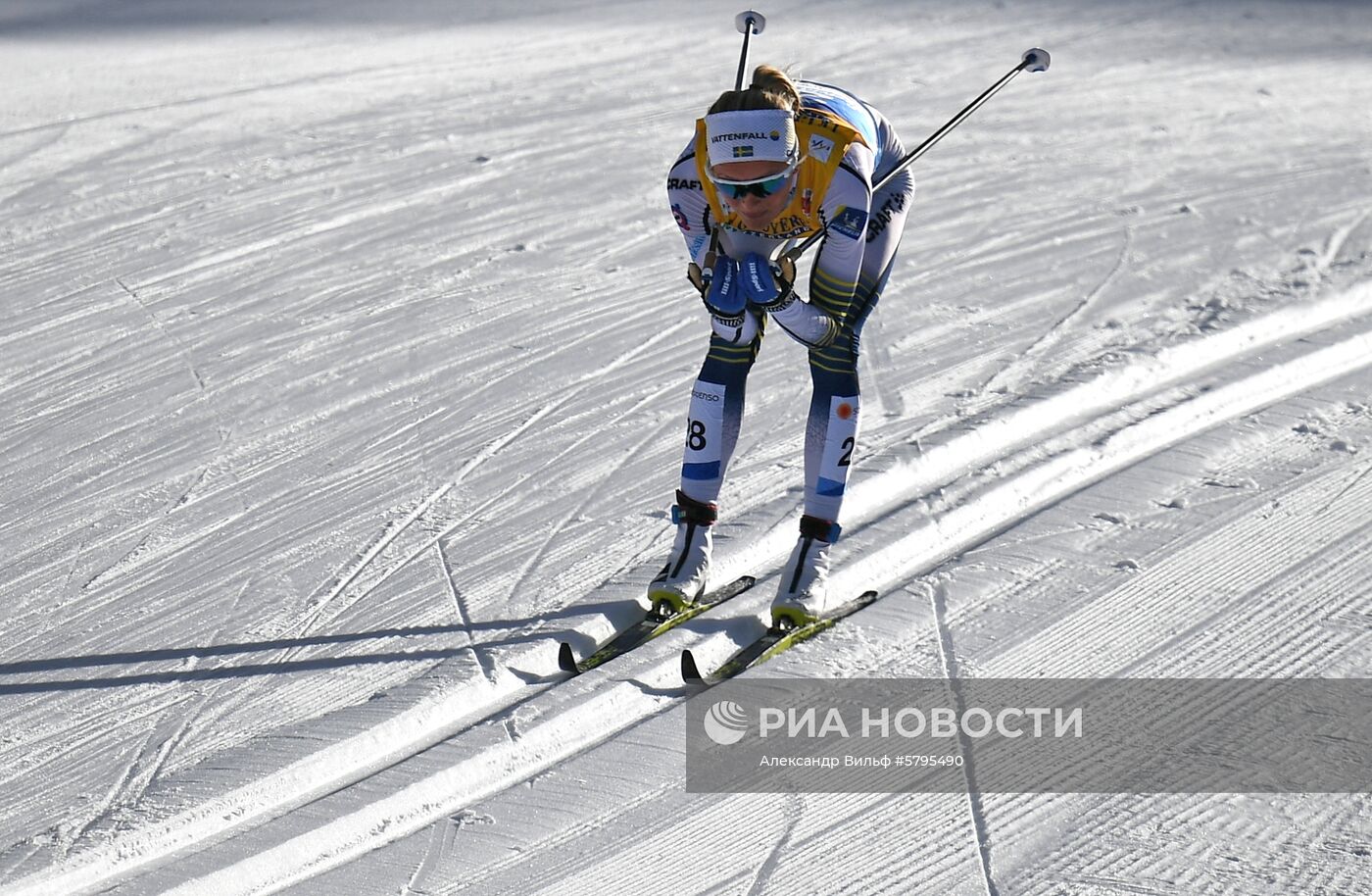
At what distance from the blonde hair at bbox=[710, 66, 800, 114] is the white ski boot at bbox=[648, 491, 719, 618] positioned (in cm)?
112

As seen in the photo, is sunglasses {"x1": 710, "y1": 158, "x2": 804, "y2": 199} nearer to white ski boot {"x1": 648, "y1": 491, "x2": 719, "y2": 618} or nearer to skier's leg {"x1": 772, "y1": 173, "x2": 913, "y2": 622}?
skier's leg {"x1": 772, "y1": 173, "x2": 913, "y2": 622}

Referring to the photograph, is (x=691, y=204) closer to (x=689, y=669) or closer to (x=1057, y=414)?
(x=689, y=669)

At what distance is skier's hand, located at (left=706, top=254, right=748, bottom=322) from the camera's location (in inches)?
144

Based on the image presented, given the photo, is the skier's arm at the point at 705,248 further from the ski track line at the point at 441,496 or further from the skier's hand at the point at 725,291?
the ski track line at the point at 441,496

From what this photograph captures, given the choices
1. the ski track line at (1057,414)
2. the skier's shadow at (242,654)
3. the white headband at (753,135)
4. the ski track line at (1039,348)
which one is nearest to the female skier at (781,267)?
the white headband at (753,135)

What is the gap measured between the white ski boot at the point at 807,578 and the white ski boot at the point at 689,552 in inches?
9.2

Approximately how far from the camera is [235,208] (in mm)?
7453

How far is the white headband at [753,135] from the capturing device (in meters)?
3.49

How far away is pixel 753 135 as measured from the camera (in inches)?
137

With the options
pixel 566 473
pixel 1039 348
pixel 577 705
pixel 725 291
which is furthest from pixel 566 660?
pixel 1039 348

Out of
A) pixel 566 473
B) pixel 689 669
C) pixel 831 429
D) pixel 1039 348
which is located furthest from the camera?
pixel 1039 348

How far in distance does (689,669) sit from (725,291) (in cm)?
95

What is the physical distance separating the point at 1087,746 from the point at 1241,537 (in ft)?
4.34

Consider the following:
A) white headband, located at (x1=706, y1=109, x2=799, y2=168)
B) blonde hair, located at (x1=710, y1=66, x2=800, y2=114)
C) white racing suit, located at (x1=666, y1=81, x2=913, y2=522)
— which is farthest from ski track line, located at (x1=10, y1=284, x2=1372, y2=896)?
blonde hair, located at (x1=710, y1=66, x2=800, y2=114)
